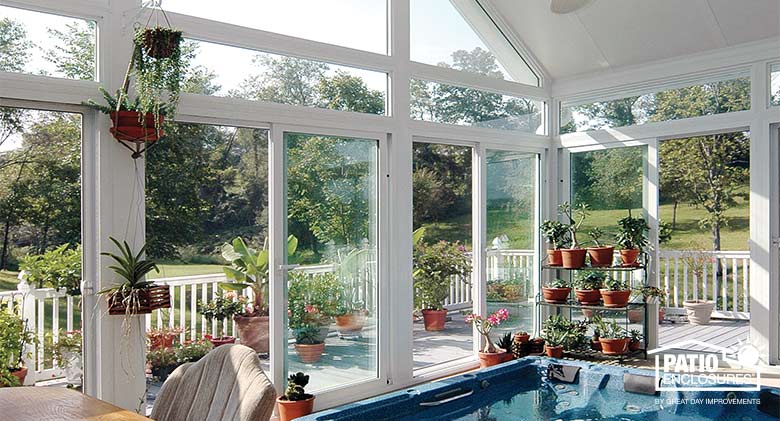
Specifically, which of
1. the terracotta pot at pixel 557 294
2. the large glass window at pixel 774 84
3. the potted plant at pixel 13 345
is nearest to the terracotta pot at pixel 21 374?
the potted plant at pixel 13 345

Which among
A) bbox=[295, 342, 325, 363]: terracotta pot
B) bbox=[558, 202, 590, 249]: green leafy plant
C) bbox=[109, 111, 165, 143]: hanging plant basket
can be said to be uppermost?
bbox=[109, 111, 165, 143]: hanging plant basket

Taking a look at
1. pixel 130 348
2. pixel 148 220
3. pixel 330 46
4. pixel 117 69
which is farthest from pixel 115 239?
pixel 330 46

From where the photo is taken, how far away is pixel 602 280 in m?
5.95

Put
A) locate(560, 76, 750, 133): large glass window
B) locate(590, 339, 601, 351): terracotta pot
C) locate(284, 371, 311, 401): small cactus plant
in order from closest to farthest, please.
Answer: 1. locate(284, 371, 311, 401): small cactus plant
2. locate(560, 76, 750, 133): large glass window
3. locate(590, 339, 601, 351): terracotta pot

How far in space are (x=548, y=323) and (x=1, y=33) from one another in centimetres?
474

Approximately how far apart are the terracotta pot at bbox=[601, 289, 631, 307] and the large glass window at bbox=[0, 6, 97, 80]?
14.4ft

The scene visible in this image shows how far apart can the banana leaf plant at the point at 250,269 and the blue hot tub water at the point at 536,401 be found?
53.9 inches

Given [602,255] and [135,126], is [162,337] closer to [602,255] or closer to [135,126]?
[135,126]

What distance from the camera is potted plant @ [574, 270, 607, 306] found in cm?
582

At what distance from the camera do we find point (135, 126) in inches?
140

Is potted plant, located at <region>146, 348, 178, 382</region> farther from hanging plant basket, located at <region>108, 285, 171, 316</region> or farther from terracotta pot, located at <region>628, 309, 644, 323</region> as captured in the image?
terracotta pot, located at <region>628, 309, 644, 323</region>

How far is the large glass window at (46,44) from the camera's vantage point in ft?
11.1

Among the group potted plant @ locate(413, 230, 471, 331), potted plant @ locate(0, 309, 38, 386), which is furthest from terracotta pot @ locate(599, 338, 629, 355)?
potted plant @ locate(0, 309, 38, 386)

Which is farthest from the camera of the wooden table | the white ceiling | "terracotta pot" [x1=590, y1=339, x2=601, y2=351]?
"terracotta pot" [x1=590, y1=339, x2=601, y2=351]
